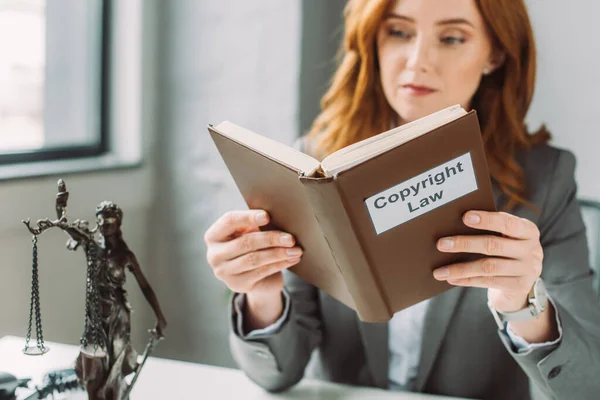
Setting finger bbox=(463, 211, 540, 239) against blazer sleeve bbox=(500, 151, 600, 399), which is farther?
blazer sleeve bbox=(500, 151, 600, 399)

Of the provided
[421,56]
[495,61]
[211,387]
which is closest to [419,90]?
[421,56]

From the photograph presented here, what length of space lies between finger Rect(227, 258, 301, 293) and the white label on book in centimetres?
20

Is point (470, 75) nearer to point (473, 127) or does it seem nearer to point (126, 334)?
point (473, 127)

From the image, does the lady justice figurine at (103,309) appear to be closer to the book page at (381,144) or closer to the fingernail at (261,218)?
the fingernail at (261,218)

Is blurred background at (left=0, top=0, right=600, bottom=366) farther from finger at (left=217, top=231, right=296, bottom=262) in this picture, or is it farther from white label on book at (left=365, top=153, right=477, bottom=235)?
white label on book at (left=365, top=153, right=477, bottom=235)

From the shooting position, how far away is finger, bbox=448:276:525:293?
2.44 feet

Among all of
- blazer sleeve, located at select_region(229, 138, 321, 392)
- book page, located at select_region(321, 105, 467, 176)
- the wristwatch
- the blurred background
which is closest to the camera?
book page, located at select_region(321, 105, 467, 176)

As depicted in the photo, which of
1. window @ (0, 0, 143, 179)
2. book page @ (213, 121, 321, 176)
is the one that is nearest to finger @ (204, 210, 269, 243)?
book page @ (213, 121, 321, 176)

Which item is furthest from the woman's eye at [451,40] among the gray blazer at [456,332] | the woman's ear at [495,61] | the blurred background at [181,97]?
the blurred background at [181,97]

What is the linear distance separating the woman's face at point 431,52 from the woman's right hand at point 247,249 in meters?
0.41

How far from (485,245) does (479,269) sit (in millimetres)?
38

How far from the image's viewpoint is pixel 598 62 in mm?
1556

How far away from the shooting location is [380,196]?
0.63 m

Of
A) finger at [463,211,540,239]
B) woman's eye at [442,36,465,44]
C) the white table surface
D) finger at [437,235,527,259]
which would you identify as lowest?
the white table surface
